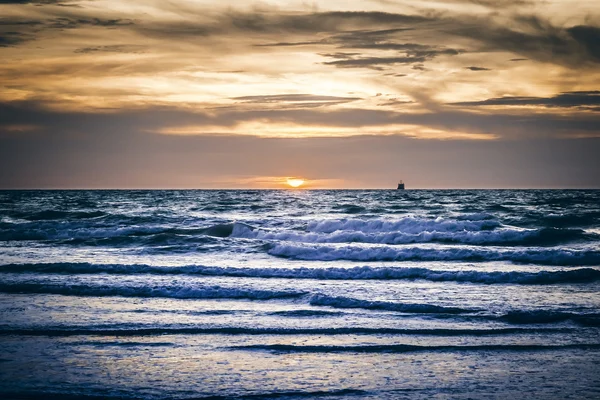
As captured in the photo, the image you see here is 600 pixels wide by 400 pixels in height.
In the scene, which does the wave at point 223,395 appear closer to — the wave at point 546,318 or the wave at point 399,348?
the wave at point 399,348

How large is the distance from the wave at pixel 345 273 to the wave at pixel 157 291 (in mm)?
2680

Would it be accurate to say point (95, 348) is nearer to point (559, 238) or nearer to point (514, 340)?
point (514, 340)

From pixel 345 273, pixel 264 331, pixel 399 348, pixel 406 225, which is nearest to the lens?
pixel 399 348

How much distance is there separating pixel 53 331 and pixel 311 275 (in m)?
7.80

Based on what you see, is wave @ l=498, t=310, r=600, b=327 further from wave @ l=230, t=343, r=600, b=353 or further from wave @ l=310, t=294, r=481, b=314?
wave @ l=230, t=343, r=600, b=353

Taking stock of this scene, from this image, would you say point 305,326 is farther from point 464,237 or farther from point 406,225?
point 406,225

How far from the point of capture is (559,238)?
2636 centimetres

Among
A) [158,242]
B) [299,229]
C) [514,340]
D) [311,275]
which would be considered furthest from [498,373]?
[299,229]

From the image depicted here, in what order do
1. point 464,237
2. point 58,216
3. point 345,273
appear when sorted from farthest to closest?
point 58,216
point 464,237
point 345,273

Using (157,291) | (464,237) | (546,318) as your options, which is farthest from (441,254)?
(157,291)

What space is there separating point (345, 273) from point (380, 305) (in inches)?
179

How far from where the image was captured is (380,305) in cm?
1173

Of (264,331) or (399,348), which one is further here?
(264,331)

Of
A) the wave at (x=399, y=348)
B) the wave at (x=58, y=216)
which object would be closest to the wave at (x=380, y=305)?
the wave at (x=399, y=348)
